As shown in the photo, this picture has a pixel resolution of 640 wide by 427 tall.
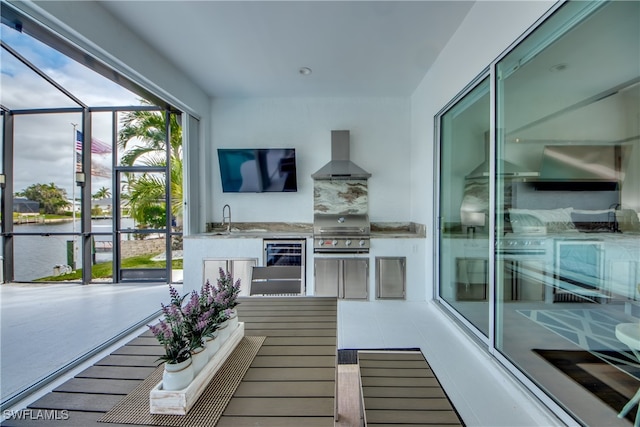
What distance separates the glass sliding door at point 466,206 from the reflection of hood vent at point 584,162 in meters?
0.45

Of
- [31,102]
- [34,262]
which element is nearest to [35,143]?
[31,102]

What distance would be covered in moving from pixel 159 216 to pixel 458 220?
4.61m

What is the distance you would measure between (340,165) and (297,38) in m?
1.87

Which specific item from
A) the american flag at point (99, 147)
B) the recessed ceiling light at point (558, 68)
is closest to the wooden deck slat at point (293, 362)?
the recessed ceiling light at point (558, 68)

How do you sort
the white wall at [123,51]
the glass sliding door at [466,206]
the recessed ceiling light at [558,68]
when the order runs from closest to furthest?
the recessed ceiling light at [558,68]
the white wall at [123,51]
the glass sliding door at [466,206]

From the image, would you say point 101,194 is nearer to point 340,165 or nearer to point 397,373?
point 340,165

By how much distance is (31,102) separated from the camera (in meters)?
4.25

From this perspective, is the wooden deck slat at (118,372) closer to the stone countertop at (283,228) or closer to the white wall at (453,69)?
the white wall at (453,69)

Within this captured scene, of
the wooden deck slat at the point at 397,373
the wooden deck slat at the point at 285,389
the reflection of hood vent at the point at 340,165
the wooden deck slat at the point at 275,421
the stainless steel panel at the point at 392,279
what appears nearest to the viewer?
the wooden deck slat at the point at 275,421

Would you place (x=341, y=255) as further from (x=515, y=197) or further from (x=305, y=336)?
(x=305, y=336)

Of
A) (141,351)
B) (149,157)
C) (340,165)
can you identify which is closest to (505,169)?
(340,165)

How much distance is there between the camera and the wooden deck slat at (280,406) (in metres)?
0.80

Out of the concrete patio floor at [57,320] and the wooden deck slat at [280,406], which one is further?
the concrete patio floor at [57,320]

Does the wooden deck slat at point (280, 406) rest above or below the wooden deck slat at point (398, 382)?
above
